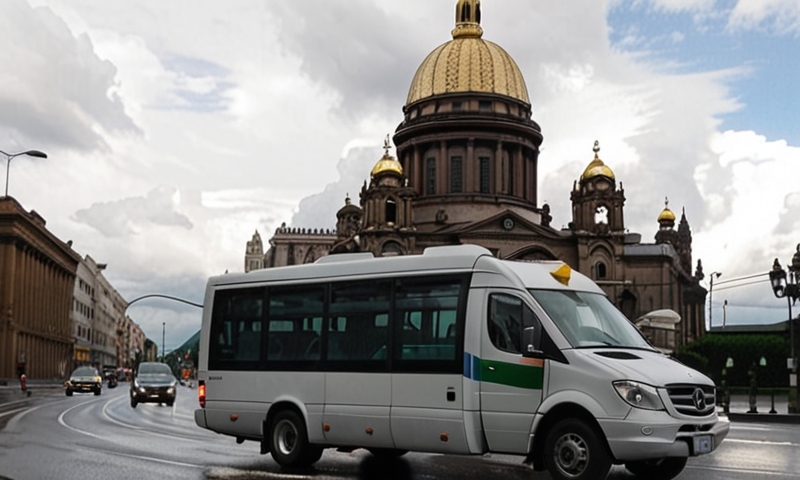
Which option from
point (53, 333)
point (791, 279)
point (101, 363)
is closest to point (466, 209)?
point (53, 333)

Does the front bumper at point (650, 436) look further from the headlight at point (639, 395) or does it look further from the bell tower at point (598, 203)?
the bell tower at point (598, 203)

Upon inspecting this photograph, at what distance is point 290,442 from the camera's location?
572 inches

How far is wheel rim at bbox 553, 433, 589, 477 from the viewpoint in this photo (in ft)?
37.2

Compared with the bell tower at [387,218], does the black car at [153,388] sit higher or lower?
lower

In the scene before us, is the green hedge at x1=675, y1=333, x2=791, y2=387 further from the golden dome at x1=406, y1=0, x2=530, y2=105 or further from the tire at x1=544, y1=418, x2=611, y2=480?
the tire at x1=544, y1=418, x2=611, y2=480

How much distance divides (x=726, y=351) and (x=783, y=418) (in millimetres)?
42321

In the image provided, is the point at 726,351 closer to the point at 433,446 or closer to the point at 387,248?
the point at 387,248

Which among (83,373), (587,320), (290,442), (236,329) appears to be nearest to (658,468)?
(587,320)

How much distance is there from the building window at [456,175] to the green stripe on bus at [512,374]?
232 feet

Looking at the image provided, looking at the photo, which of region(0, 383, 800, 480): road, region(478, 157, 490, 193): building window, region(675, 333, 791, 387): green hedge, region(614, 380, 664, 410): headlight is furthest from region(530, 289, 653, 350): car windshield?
region(478, 157, 490, 193): building window

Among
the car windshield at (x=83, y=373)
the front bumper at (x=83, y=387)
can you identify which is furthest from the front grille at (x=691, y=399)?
the car windshield at (x=83, y=373)

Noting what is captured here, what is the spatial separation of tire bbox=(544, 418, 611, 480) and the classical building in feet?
190

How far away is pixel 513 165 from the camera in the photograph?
276ft

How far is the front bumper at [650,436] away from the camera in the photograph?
10945 mm
